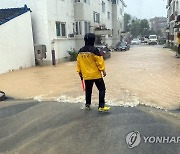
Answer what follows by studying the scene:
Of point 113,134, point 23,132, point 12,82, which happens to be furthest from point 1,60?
point 113,134

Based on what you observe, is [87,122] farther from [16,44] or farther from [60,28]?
[60,28]

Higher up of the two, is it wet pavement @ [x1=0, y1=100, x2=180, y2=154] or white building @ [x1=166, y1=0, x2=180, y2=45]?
white building @ [x1=166, y1=0, x2=180, y2=45]

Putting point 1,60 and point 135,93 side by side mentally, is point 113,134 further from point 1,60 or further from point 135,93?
point 1,60

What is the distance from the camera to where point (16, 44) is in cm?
1505

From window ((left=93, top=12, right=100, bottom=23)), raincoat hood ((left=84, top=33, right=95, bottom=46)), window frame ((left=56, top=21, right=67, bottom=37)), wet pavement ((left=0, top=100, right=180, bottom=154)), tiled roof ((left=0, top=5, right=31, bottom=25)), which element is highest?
window ((left=93, top=12, right=100, bottom=23))

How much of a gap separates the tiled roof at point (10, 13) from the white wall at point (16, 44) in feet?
Answer: 0.64

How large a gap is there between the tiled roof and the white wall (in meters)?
0.19

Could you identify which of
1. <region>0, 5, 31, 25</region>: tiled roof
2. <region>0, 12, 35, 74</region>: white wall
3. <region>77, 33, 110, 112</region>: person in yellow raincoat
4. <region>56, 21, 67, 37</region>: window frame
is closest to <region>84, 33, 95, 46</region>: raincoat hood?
<region>77, 33, 110, 112</region>: person in yellow raincoat

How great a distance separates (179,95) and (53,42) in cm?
1169

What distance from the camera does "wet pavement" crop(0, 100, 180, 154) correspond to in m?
4.07

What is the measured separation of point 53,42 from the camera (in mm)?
17688

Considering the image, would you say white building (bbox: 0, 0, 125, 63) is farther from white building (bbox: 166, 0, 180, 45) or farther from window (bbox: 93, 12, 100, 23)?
white building (bbox: 166, 0, 180, 45)

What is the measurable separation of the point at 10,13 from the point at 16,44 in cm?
228

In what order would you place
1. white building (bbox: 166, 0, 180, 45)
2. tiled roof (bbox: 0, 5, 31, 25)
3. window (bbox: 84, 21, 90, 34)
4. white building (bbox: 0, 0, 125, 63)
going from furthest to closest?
white building (bbox: 166, 0, 180, 45) < window (bbox: 84, 21, 90, 34) < white building (bbox: 0, 0, 125, 63) < tiled roof (bbox: 0, 5, 31, 25)
